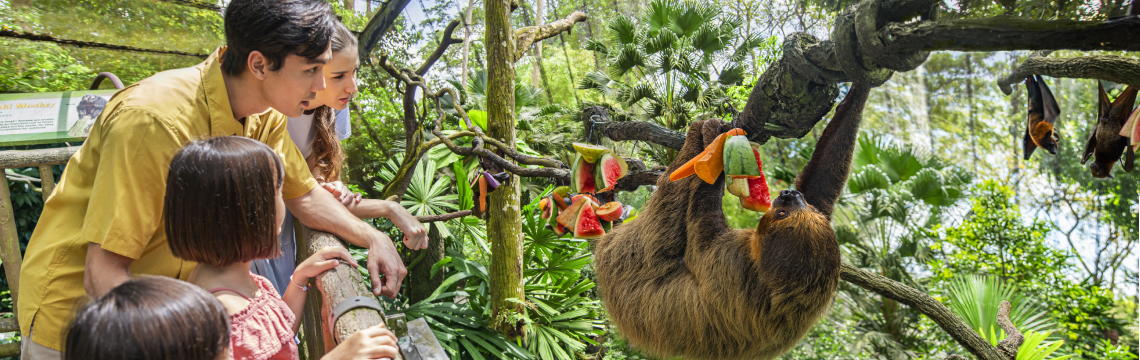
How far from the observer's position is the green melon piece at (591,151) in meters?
2.13

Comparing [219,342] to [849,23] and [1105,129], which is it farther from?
[1105,129]

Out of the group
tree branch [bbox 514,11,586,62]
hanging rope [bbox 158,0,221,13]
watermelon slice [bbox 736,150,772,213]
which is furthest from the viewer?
hanging rope [bbox 158,0,221,13]

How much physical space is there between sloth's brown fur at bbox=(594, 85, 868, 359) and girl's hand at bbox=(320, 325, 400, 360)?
1349 mm

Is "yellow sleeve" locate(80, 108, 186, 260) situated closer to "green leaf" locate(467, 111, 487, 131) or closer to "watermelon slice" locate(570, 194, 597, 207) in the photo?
"watermelon slice" locate(570, 194, 597, 207)

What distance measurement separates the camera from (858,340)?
24.9ft

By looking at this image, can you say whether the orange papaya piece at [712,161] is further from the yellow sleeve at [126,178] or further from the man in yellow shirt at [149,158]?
the yellow sleeve at [126,178]

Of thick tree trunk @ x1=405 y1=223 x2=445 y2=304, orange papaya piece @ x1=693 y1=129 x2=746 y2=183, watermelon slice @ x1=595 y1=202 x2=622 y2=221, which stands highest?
orange papaya piece @ x1=693 y1=129 x2=746 y2=183

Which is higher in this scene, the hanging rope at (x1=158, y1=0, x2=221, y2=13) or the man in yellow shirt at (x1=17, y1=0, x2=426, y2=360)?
the hanging rope at (x1=158, y1=0, x2=221, y2=13)

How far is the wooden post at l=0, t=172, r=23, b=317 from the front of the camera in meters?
2.53

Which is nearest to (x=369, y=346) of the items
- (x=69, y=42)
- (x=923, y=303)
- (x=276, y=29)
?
(x=276, y=29)

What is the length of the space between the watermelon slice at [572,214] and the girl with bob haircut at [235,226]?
1.07m

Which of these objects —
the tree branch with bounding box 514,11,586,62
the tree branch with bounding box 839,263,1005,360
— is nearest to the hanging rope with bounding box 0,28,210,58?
the tree branch with bounding box 514,11,586,62

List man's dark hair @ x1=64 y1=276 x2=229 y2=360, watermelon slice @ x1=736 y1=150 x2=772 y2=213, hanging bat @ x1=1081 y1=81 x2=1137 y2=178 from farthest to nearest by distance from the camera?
watermelon slice @ x1=736 y1=150 x2=772 y2=213
hanging bat @ x1=1081 y1=81 x2=1137 y2=178
man's dark hair @ x1=64 y1=276 x2=229 y2=360

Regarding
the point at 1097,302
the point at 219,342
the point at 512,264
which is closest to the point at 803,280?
the point at 219,342
